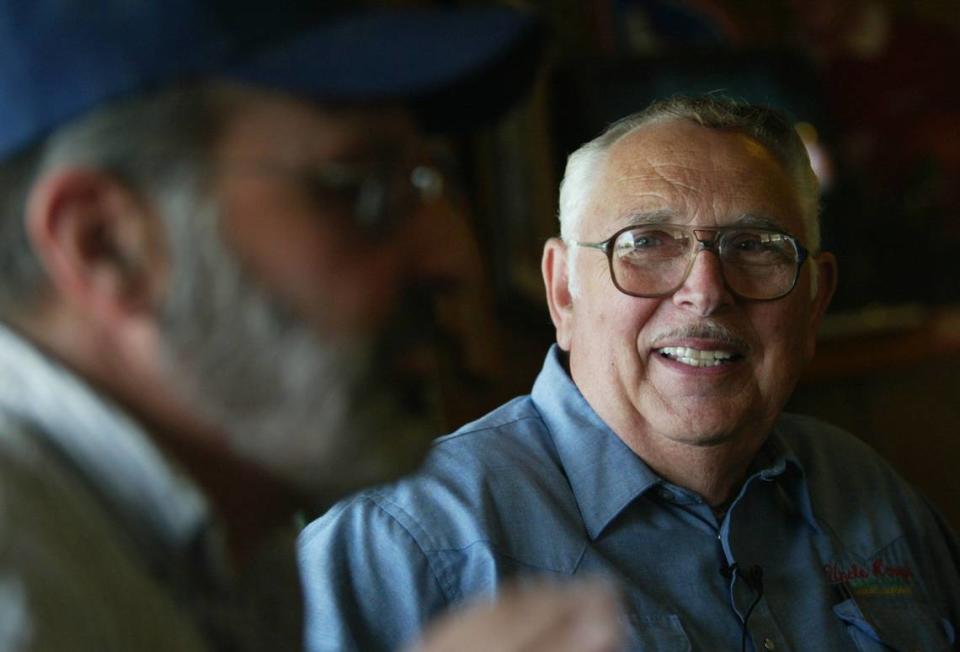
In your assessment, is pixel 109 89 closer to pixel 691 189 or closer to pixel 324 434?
pixel 324 434

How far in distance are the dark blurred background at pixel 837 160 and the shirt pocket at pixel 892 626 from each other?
1697 mm

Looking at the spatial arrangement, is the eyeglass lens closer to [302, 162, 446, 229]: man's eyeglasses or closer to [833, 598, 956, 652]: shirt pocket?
[833, 598, 956, 652]: shirt pocket

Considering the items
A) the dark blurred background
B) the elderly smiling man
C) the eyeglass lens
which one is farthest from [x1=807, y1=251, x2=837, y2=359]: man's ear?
the dark blurred background

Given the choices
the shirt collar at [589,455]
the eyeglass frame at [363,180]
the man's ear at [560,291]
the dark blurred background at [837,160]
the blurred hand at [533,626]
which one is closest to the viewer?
the blurred hand at [533,626]

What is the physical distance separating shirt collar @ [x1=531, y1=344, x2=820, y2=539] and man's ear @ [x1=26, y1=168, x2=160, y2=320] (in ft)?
3.22

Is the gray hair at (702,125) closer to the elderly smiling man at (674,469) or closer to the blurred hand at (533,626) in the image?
the elderly smiling man at (674,469)

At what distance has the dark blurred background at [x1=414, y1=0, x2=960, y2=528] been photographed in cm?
363

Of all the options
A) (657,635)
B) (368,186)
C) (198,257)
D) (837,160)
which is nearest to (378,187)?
(368,186)

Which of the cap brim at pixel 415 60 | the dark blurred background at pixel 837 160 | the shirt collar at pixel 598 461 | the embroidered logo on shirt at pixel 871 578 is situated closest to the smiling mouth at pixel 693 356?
the shirt collar at pixel 598 461

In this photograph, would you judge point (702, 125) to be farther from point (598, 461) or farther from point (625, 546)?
point (625, 546)

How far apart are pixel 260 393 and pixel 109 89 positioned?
9.0 inches

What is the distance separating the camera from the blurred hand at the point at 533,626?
78cm

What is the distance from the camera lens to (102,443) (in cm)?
86

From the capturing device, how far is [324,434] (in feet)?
2.93
